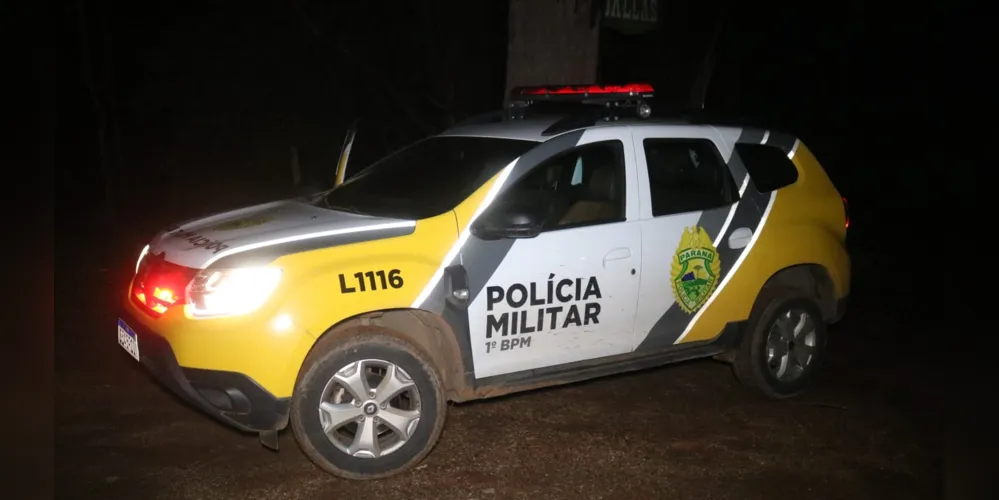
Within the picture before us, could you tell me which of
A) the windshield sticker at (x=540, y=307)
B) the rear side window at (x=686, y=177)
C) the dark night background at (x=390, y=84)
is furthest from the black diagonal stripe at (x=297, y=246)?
the dark night background at (x=390, y=84)

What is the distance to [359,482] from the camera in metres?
4.69

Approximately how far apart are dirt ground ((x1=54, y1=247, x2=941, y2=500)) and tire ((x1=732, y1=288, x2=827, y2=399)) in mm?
137

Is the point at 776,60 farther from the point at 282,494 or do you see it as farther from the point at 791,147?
the point at 282,494

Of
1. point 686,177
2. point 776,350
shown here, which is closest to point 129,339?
point 686,177

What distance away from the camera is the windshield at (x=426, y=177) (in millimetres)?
5051

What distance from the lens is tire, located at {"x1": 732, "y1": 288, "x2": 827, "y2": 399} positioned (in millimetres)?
5883

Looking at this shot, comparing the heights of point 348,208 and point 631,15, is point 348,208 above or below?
below

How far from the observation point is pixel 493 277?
4.80m

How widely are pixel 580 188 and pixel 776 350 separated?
5.79 feet

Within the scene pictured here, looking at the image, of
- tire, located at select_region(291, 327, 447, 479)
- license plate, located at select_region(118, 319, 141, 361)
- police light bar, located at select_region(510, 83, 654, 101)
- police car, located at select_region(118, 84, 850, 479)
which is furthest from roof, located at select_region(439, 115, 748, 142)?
license plate, located at select_region(118, 319, 141, 361)

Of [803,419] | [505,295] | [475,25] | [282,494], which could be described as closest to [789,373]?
[803,419]

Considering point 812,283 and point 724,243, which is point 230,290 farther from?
point 812,283

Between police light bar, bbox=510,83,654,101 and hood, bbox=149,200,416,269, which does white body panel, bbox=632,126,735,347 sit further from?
hood, bbox=149,200,416,269

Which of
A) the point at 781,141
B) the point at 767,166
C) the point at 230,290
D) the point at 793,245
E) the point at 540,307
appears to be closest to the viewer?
the point at 230,290
